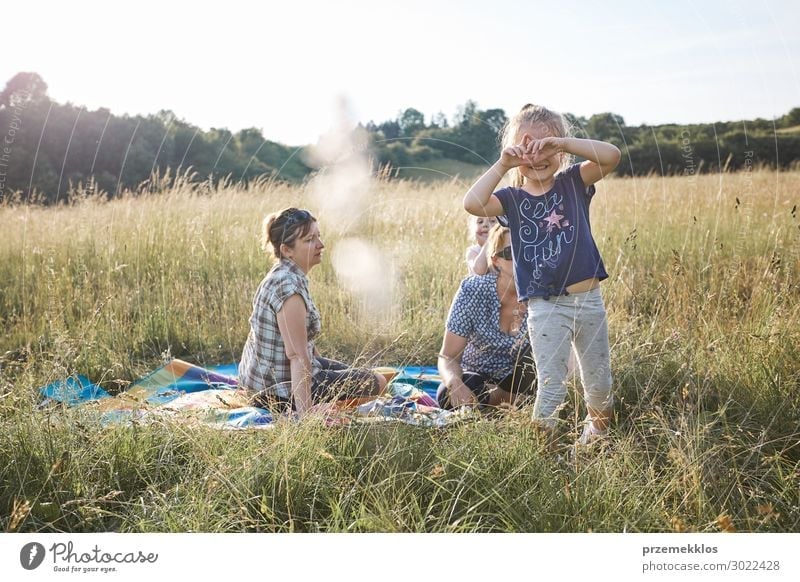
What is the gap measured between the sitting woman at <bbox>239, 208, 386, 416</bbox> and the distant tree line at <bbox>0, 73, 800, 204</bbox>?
1.80 feet

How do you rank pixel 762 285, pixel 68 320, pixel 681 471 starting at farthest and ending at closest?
pixel 68 320, pixel 762 285, pixel 681 471

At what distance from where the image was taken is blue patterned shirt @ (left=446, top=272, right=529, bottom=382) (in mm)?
3783

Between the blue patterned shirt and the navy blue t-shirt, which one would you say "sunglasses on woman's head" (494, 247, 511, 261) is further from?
the navy blue t-shirt

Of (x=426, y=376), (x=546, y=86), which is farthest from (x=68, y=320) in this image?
(x=546, y=86)

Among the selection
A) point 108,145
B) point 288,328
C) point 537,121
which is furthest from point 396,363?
point 108,145

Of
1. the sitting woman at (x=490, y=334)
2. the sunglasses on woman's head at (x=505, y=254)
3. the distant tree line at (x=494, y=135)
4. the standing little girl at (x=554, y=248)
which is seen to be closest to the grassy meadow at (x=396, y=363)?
the standing little girl at (x=554, y=248)

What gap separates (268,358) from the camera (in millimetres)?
3582

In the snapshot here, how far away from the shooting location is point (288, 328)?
3.45 m

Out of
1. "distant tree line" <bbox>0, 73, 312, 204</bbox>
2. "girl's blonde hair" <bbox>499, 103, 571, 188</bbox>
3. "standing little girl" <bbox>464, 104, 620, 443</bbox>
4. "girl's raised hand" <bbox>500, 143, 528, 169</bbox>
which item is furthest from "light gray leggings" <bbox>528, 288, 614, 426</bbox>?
"distant tree line" <bbox>0, 73, 312, 204</bbox>

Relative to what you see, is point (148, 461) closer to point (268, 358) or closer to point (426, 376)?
point (268, 358)

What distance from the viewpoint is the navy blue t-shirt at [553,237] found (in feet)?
9.62

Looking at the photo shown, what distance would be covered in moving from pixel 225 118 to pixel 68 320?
5.52 feet

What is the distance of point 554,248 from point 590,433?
74cm

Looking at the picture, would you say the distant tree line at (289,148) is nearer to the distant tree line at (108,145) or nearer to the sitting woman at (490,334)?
the distant tree line at (108,145)
